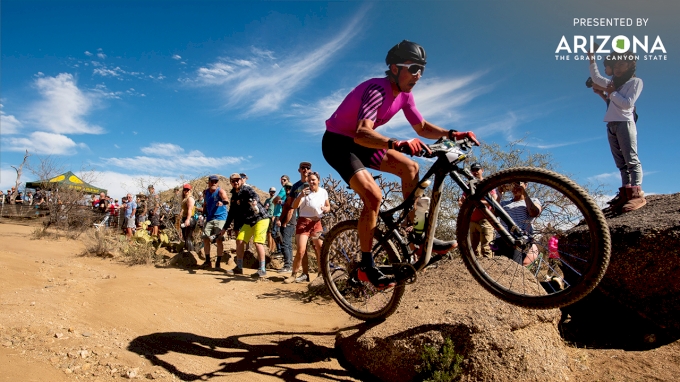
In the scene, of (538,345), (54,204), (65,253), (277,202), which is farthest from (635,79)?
(54,204)

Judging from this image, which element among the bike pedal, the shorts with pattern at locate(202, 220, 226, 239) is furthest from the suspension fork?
the shorts with pattern at locate(202, 220, 226, 239)

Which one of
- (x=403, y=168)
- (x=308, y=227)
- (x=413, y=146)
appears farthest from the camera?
(x=308, y=227)

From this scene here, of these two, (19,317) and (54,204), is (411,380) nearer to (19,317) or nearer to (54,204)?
(19,317)

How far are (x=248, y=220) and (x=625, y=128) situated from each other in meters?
6.32

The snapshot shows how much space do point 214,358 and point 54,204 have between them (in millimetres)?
14609

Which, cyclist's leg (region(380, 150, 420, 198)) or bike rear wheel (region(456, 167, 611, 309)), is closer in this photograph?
bike rear wheel (region(456, 167, 611, 309))

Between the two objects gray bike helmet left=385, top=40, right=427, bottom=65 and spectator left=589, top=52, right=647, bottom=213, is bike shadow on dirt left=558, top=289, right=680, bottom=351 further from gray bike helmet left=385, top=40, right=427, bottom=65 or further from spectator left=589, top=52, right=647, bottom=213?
gray bike helmet left=385, top=40, right=427, bottom=65

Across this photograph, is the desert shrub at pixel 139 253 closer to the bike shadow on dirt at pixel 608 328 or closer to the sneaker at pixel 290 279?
the sneaker at pixel 290 279

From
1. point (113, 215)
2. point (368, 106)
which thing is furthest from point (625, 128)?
point (113, 215)

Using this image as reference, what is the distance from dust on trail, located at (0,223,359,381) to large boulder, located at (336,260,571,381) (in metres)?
0.39

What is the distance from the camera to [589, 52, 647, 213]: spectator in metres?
5.25

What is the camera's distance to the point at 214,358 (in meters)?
4.02

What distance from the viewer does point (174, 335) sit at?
4500mm

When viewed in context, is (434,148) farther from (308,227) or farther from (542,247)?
(308,227)
